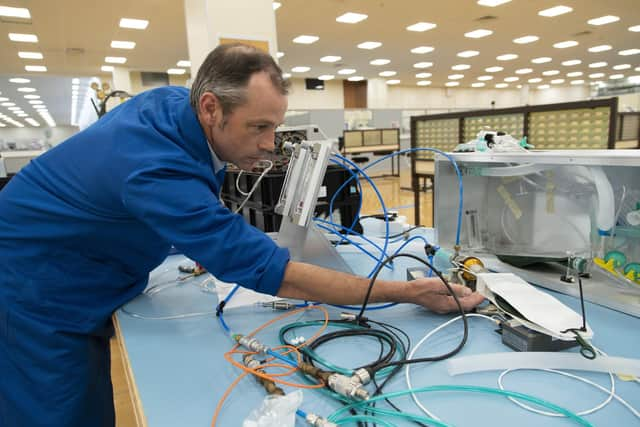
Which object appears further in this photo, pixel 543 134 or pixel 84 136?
pixel 543 134

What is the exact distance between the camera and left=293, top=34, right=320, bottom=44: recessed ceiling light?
7400mm

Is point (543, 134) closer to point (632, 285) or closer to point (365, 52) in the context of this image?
point (632, 285)

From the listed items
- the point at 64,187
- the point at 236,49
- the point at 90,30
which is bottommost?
the point at 64,187

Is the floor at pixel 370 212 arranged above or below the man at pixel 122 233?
below

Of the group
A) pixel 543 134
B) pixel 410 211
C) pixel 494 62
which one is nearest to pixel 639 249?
pixel 543 134

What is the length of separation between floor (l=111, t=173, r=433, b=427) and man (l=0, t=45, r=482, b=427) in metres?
0.13

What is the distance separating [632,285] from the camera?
30.7 inches

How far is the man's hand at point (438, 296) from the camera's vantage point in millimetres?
720

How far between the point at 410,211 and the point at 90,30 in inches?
217

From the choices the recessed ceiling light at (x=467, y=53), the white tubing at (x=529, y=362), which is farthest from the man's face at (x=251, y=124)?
the recessed ceiling light at (x=467, y=53)

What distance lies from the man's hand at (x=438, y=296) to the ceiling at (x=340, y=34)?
5556 millimetres

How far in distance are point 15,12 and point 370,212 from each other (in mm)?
5154

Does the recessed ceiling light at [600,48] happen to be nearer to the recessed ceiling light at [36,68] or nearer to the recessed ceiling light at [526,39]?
the recessed ceiling light at [526,39]

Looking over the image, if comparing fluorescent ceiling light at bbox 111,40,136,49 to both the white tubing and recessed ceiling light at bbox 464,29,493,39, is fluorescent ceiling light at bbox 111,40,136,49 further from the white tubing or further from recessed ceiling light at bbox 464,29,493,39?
the white tubing
